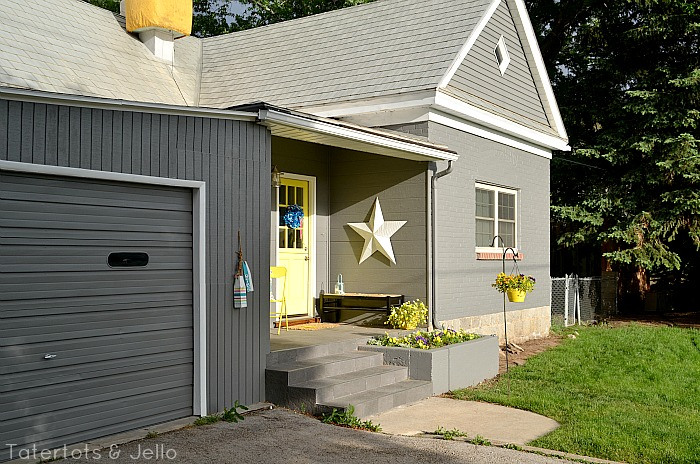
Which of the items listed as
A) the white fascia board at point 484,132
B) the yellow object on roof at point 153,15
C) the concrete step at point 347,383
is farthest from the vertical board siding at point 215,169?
the yellow object on roof at point 153,15

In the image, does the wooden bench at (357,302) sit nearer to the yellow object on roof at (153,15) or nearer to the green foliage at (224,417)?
the green foliage at (224,417)

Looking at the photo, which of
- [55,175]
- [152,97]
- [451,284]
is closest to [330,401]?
[55,175]

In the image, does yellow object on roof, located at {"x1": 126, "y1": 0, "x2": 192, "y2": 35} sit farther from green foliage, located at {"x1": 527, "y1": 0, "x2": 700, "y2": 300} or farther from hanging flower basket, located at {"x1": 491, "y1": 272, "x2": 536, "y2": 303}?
green foliage, located at {"x1": 527, "y1": 0, "x2": 700, "y2": 300}

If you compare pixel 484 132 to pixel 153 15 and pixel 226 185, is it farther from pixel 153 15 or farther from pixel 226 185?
pixel 226 185

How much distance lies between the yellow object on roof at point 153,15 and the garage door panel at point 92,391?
8.09 meters

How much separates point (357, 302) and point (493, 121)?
4.09 m

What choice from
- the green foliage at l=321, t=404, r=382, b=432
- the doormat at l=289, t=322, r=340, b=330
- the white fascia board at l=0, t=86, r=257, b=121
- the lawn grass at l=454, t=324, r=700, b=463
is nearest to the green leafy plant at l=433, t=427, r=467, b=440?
the green foliage at l=321, t=404, r=382, b=432

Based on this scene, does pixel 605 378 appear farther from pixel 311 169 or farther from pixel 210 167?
pixel 210 167

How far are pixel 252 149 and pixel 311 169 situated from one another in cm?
380

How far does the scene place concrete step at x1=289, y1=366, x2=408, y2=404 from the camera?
7.61 meters

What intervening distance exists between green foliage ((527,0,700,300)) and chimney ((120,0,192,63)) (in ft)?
34.0

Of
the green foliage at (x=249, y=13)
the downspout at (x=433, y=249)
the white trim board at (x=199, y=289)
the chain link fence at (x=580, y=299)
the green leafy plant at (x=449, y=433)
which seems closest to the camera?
the green leafy plant at (x=449, y=433)

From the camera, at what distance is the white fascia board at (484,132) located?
11656mm

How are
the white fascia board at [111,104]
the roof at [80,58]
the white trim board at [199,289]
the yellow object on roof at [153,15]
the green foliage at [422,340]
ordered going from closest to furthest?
the white fascia board at [111,104] < the white trim board at [199,289] < the green foliage at [422,340] < the roof at [80,58] < the yellow object on roof at [153,15]
